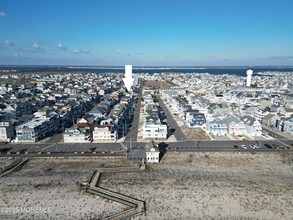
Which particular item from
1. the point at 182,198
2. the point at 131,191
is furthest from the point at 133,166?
the point at 182,198

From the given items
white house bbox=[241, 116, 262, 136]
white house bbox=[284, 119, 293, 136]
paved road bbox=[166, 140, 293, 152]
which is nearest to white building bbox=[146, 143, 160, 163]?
paved road bbox=[166, 140, 293, 152]

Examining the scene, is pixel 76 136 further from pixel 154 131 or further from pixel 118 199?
pixel 118 199

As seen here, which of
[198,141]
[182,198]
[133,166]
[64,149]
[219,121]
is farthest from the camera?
[219,121]

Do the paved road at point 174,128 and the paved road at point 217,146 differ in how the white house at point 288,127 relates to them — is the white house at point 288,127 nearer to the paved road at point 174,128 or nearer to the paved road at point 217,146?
the paved road at point 217,146

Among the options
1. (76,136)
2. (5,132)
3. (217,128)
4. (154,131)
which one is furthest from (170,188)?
(5,132)

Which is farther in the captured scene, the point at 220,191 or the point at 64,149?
the point at 64,149

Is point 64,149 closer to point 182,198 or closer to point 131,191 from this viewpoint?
point 131,191
